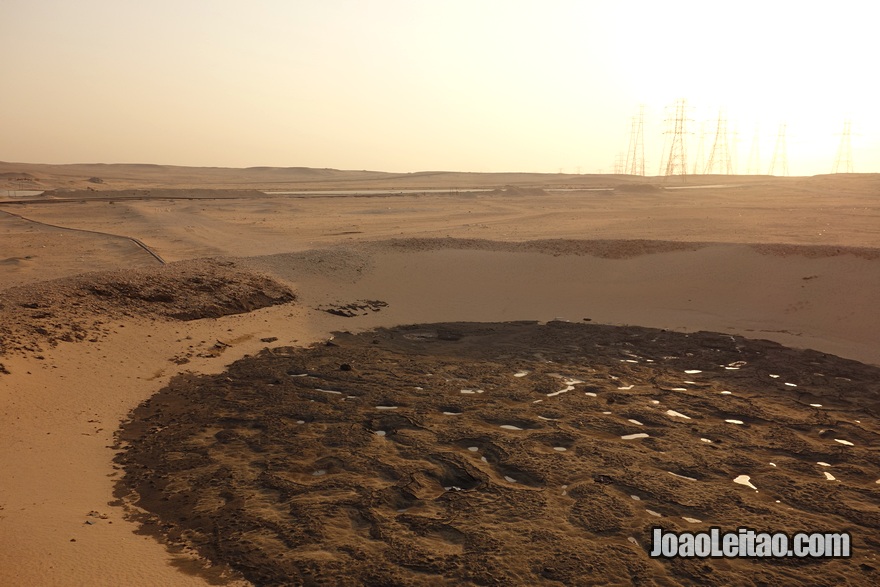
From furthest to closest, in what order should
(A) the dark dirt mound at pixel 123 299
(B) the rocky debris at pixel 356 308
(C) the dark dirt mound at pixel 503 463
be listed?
(B) the rocky debris at pixel 356 308 → (A) the dark dirt mound at pixel 123 299 → (C) the dark dirt mound at pixel 503 463

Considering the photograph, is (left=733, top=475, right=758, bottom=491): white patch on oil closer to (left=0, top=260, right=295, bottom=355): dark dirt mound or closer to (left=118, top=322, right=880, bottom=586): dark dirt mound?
(left=118, top=322, right=880, bottom=586): dark dirt mound

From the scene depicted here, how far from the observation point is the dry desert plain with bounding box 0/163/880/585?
4.70 m

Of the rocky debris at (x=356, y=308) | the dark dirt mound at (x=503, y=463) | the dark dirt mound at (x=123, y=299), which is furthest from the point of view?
the rocky debris at (x=356, y=308)

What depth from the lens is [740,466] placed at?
6141 millimetres

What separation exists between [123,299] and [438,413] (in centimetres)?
570

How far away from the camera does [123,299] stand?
1030 centimetres

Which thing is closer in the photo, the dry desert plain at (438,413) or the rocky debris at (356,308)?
the dry desert plain at (438,413)

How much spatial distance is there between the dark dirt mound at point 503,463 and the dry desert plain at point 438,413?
1.1 inches

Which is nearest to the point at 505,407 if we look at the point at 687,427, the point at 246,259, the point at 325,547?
the point at 687,427

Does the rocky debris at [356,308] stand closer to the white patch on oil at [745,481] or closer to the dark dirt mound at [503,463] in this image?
the dark dirt mound at [503,463]

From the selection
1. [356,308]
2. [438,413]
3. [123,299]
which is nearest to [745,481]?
[438,413]

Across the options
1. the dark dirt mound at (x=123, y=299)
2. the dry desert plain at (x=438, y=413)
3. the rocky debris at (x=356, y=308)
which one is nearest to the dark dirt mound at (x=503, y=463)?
the dry desert plain at (x=438, y=413)

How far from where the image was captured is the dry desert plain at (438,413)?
4.70 metres

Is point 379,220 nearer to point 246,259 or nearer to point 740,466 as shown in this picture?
point 246,259
